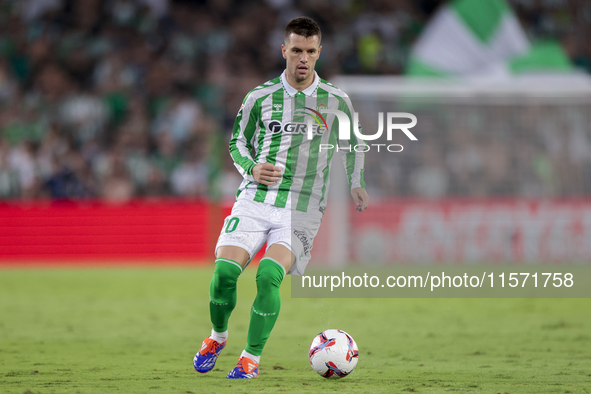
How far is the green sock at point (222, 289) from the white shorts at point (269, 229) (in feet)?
0.52

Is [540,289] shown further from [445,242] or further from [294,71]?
[294,71]

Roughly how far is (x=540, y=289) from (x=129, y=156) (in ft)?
28.9

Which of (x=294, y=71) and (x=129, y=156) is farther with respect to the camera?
(x=129, y=156)

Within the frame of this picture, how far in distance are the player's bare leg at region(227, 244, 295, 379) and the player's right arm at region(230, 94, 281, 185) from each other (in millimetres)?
538

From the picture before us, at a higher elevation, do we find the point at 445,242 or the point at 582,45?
the point at 582,45

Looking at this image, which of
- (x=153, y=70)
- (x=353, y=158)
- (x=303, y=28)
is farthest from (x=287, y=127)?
(x=153, y=70)

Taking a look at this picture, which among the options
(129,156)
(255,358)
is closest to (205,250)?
(129,156)

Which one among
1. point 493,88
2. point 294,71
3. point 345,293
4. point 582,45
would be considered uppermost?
point 582,45

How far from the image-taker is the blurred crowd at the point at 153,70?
1563cm

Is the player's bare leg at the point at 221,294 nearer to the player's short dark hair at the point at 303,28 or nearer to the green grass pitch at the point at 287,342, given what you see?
the green grass pitch at the point at 287,342

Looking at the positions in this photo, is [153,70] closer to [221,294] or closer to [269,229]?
[269,229]

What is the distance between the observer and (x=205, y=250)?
15.2m

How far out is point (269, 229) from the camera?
202 inches

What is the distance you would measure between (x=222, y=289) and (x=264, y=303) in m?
0.33
